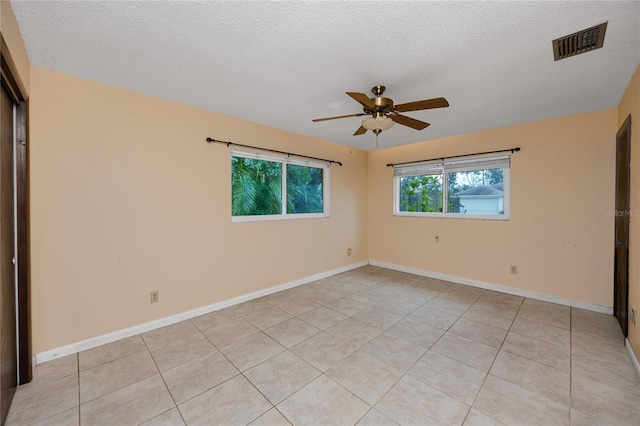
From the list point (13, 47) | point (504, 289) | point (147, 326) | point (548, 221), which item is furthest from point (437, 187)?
point (13, 47)

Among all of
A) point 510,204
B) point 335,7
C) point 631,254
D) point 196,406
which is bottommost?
point 196,406

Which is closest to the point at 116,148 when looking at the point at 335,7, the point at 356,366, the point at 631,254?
the point at 335,7

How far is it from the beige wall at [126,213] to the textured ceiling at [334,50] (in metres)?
0.25

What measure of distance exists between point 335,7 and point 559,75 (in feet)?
6.66

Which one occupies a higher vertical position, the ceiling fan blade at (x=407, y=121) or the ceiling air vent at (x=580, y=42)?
the ceiling air vent at (x=580, y=42)

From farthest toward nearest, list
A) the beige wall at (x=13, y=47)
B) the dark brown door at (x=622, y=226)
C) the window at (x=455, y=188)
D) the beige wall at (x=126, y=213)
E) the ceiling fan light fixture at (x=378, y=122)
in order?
1. the window at (x=455, y=188)
2. the dark brown door at (x=622, y=226)
3. the ceiling fan light fixture at (x=378, y=122)
4. the beige wall at (x=126, y=213)
5. the beige wall at (x=13, y=47)

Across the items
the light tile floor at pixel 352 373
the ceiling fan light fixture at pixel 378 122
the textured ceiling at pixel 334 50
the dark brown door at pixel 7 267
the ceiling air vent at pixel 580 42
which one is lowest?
the light tile floor at pixel 352 373

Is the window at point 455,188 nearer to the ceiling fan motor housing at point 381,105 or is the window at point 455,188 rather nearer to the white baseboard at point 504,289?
the white baseboard at point 504,289

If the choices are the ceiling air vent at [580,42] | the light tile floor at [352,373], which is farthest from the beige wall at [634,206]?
the ceiling air vent at [580,42]

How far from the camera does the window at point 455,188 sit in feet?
12.1

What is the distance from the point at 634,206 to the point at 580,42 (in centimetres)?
142

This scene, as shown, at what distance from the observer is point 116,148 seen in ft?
7.84

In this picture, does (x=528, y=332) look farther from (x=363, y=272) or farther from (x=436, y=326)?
(x=363, y=272)

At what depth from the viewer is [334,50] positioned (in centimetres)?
181
